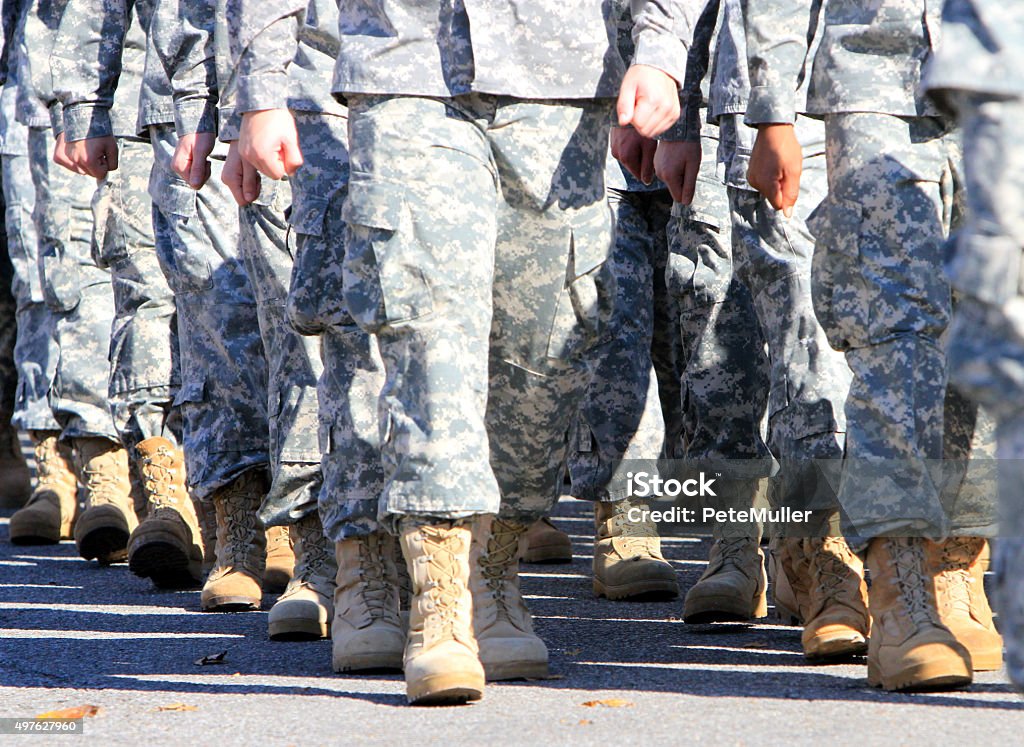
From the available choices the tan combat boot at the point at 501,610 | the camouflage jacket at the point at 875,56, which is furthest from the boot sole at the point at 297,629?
the camouflage jacket at the point at 875,56

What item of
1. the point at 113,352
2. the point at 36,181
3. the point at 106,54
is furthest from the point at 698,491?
the point at 36,181

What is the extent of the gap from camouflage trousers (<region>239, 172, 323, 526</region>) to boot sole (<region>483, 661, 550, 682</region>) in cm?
97

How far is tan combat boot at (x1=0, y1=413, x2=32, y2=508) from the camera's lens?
7387 mm

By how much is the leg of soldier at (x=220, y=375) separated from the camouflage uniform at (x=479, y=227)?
144cm

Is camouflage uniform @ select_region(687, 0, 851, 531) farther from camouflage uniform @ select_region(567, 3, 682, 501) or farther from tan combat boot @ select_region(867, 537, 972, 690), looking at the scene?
camouflage uniform @ select_region(567, 3, 682, 501)

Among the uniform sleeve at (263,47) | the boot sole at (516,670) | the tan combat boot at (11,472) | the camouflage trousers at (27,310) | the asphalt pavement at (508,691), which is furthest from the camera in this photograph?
the tan combat boot at (11,472)

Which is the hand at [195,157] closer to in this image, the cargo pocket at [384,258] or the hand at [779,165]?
the cargo pocket at [384,258]

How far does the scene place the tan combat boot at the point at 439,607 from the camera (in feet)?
10.5

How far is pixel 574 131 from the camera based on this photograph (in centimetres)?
348

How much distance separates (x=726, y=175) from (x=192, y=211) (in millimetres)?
1709

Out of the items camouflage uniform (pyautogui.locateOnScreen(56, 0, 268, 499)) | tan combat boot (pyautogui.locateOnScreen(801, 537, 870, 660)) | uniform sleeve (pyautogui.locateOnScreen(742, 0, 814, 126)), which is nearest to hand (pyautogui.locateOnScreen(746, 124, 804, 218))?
uniform sleeve (pyautogui.locateOnScreen(742, 0, 814, 126))

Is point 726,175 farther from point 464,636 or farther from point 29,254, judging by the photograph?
point 29,254

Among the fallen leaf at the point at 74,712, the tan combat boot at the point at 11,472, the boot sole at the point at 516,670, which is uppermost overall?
the tan combat boot at the point at 11,472

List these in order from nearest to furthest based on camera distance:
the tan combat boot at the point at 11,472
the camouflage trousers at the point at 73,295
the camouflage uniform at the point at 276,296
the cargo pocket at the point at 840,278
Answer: the cargo pocket at the point at 840,278 < the camouflage uniform at the point at 276,296 < the camouflage trousers at the point at 73,295 < the tan combat boot at the point at 11,472
